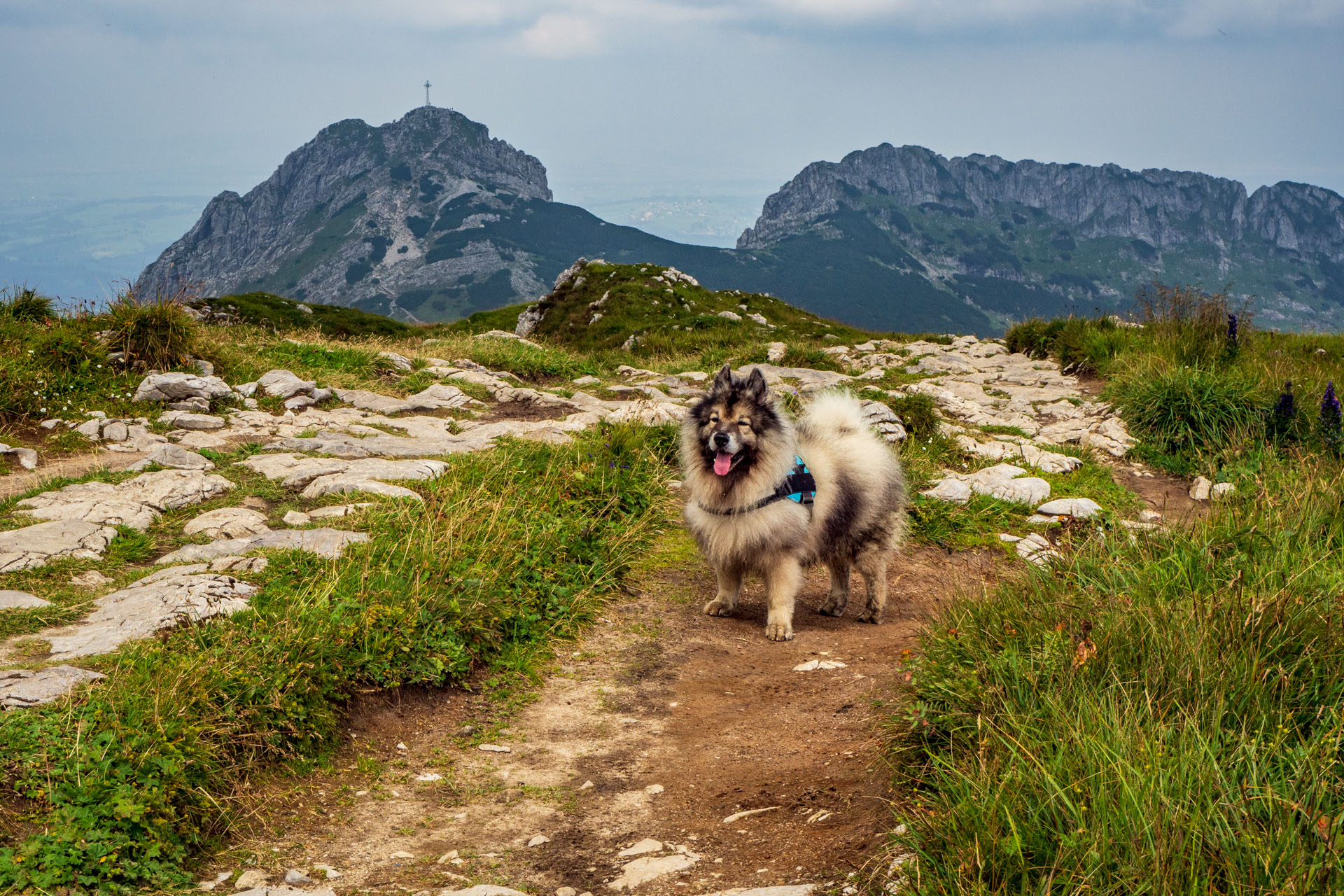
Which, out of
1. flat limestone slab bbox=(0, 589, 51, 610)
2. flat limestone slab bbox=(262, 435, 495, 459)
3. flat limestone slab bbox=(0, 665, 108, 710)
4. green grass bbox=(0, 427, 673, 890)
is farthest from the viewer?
flat limestone slab bbox=(262, 435, 495, 459)

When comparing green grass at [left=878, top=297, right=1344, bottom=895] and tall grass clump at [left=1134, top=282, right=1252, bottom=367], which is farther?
tall grass clump at [left=1134, top=282, right=1252, bottom=367]

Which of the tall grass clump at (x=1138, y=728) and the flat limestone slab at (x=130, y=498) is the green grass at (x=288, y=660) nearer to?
the flat limestone slab at (x=130, y=498)

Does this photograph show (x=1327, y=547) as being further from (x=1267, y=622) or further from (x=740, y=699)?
(x=740, y=699)

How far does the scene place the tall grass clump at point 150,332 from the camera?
12.0 meters

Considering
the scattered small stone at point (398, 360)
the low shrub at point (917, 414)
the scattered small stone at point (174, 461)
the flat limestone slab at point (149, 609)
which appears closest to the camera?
the flat limestone slab at point (149, 609)

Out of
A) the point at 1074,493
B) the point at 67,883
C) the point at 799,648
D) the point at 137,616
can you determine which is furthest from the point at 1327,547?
the point at 137,616

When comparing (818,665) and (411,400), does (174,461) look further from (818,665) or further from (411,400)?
(818,665)

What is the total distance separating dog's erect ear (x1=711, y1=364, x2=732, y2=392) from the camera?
6891mm

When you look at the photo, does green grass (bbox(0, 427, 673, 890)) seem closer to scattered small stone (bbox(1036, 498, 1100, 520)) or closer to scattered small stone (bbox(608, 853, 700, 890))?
scattered small stone (bbox(608, 853, 700, 890))

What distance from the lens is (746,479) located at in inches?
275

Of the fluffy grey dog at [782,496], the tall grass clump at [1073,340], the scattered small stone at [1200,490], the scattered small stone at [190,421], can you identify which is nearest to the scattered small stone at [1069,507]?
the scattered small stone at [1200,490]

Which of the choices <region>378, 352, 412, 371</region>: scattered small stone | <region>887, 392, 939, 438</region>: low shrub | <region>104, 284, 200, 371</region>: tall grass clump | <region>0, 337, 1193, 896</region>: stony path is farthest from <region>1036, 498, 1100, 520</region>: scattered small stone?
<region>104, 284, 200, 371</region>: tall grass clump

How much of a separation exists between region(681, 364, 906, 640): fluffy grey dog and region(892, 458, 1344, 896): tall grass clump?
2.21 metres

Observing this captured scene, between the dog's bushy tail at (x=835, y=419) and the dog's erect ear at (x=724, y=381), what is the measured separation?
115cm
